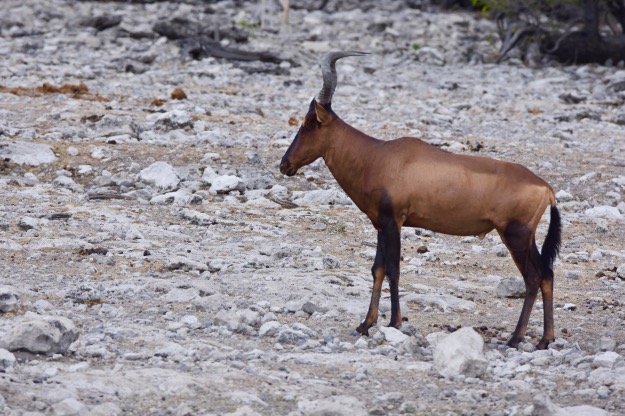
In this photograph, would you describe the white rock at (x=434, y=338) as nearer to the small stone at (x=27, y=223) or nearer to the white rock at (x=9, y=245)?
the white rock at (x=9, y=245)

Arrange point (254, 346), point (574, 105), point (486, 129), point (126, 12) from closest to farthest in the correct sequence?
point (254, 346)
point (486, 129)
point (574, 105)
point (126, 12)

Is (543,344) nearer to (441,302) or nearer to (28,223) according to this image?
(441,302)

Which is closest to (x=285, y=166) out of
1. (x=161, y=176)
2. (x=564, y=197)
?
(x=161, y=176)

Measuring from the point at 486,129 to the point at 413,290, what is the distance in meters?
8.19

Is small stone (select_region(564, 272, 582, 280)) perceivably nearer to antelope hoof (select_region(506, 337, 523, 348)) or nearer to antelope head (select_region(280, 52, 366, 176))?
antelope hoof (select_region(506, 337, 523, 348))

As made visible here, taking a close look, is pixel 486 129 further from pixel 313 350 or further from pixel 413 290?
pixel 313 350

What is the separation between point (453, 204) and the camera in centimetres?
755

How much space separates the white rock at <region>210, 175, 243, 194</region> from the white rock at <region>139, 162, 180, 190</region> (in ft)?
1.32

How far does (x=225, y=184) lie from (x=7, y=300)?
4975 mm

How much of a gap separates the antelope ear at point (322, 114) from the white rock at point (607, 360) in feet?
8.70

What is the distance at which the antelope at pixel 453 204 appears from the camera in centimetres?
746

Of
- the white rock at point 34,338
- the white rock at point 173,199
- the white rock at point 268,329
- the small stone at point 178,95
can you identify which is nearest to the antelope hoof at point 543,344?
the white rock at point 268,329

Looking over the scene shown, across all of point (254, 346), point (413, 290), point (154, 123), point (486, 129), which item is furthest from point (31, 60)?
point (254, 346)

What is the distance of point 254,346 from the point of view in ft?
22.4
